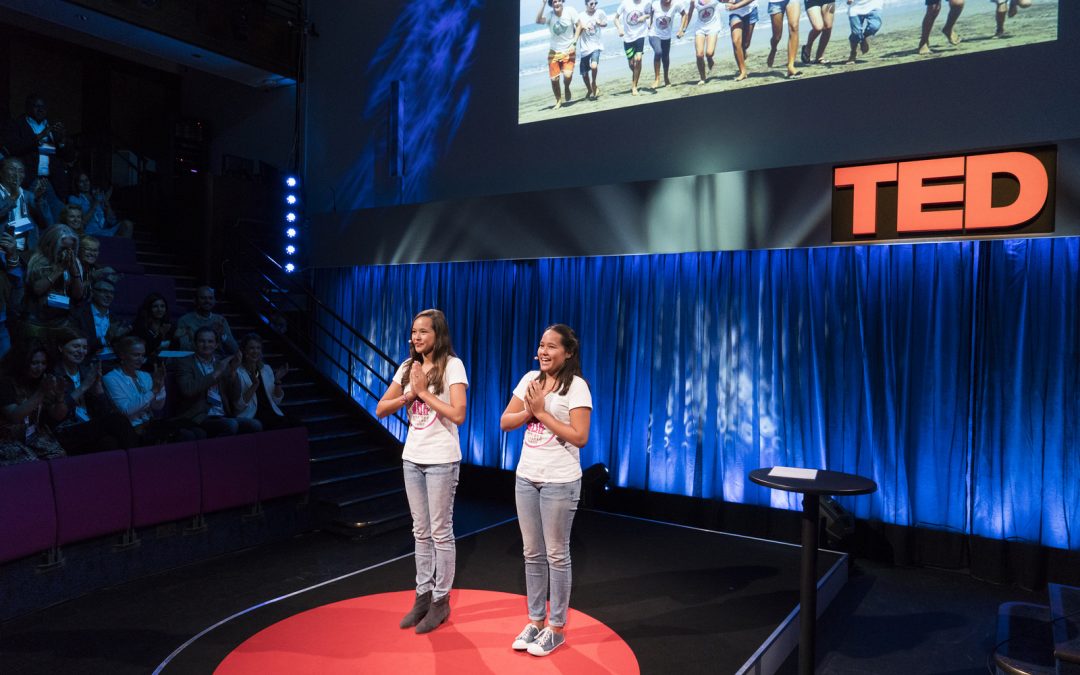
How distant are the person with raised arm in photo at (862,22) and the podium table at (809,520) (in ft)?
12.4

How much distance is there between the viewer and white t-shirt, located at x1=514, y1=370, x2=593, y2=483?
128 inches

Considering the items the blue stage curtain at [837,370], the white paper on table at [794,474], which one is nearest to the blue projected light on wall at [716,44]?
the blue stage curtain at [837,370]

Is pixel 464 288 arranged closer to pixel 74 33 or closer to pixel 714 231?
pixel 714 231

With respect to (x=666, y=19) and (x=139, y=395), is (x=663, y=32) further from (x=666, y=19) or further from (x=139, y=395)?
(x=139, y=395)

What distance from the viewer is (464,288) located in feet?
25.0

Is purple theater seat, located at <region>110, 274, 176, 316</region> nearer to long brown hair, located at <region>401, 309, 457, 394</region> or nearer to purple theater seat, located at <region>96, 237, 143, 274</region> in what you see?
purple theater seat, located at <region>96, 237, 143, 274</region>

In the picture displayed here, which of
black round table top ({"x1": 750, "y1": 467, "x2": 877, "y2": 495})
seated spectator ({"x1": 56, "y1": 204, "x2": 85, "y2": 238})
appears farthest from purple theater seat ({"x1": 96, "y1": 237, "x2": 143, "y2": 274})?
black round table top ({"x1": 750, "y1": 467, "x2": 877, "y2": 495})

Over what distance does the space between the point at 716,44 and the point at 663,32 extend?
1.66ft

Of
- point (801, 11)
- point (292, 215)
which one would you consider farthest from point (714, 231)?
point (292, 215)

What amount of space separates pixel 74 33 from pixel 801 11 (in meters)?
10.0

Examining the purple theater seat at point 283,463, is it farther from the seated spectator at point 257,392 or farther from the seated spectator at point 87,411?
the seated spectator at point 87,411

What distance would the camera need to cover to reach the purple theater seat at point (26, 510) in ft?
13.1

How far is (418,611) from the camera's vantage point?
12.3ft

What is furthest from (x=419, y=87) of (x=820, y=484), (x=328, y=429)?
(x=820, y=484)
